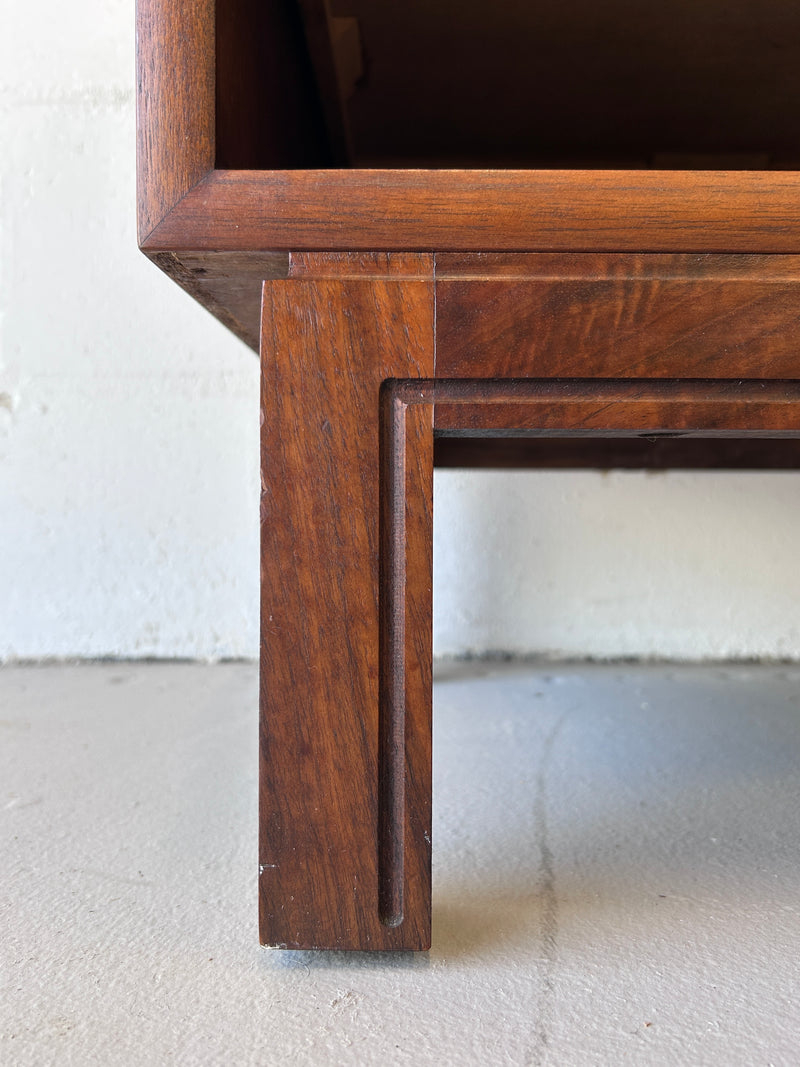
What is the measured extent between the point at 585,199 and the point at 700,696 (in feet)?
2.91

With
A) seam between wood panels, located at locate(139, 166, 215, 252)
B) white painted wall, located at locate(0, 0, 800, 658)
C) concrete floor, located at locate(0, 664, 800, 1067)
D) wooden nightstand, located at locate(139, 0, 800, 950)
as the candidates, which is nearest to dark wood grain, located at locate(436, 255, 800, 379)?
wooden nightstand, located at locate(139, 0, 800, 950)

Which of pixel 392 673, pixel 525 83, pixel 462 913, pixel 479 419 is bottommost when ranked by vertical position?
pixel 462 913

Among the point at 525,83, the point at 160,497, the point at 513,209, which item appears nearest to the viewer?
the point at 513,209

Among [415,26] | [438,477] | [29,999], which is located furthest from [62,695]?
[415,26]

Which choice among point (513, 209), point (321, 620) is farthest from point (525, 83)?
point (321, 620)

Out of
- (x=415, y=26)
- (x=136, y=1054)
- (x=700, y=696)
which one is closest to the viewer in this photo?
(x=136, y=1054)

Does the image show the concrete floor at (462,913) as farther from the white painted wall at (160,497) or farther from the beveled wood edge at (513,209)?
the white painted wall at (160,497)

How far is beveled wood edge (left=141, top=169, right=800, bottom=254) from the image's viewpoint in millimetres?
386

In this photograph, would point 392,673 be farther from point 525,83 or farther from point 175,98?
point 525,83

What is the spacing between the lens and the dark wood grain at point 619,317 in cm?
39

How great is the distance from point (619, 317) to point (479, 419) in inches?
3.2

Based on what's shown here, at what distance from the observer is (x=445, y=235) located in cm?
39

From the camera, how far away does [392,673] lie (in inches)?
16.1

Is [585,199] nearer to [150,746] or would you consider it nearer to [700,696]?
[150,746]
